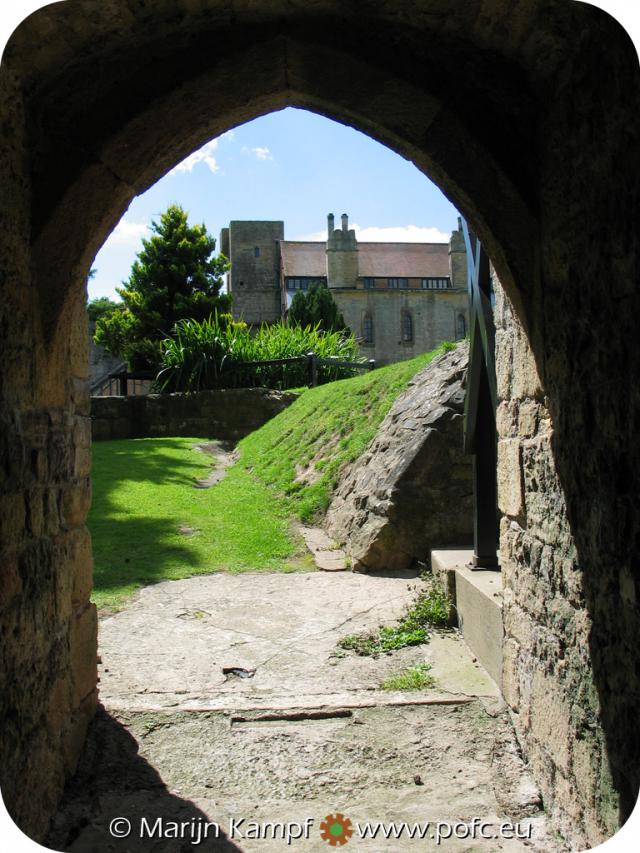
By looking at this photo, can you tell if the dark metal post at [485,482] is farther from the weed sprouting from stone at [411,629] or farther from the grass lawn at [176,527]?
the grass lawn at [176,527]

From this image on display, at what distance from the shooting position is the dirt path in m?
2.59

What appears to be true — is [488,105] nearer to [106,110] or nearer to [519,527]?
[106,110]

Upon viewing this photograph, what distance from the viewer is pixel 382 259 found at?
153 feet

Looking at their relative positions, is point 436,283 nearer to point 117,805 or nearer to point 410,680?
point 410,680

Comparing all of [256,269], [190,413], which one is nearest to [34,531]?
[190,413]

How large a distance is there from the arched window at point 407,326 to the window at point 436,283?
240cm

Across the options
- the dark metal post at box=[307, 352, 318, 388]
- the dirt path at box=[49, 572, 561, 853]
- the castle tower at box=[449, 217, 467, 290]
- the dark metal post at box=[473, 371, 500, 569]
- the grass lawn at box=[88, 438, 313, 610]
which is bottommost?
the dirt path at box=[49, 572, 561, 853]

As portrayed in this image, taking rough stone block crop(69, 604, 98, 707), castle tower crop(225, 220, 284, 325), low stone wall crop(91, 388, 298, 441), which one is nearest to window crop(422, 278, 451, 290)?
castle tower crop(225, 220, 284, 325)

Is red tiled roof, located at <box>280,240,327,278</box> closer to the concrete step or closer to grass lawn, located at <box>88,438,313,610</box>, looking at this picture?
grass lawn, located at <box>88,438,313,610</box>

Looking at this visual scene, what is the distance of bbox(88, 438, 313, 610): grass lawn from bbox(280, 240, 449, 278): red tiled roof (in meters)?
37.6

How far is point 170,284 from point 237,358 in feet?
28.3

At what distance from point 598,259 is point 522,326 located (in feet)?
2.41

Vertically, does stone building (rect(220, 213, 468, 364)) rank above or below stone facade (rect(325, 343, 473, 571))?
above

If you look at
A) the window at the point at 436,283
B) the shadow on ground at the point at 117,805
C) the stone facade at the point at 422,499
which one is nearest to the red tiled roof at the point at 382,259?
the window at the point at 436,283
